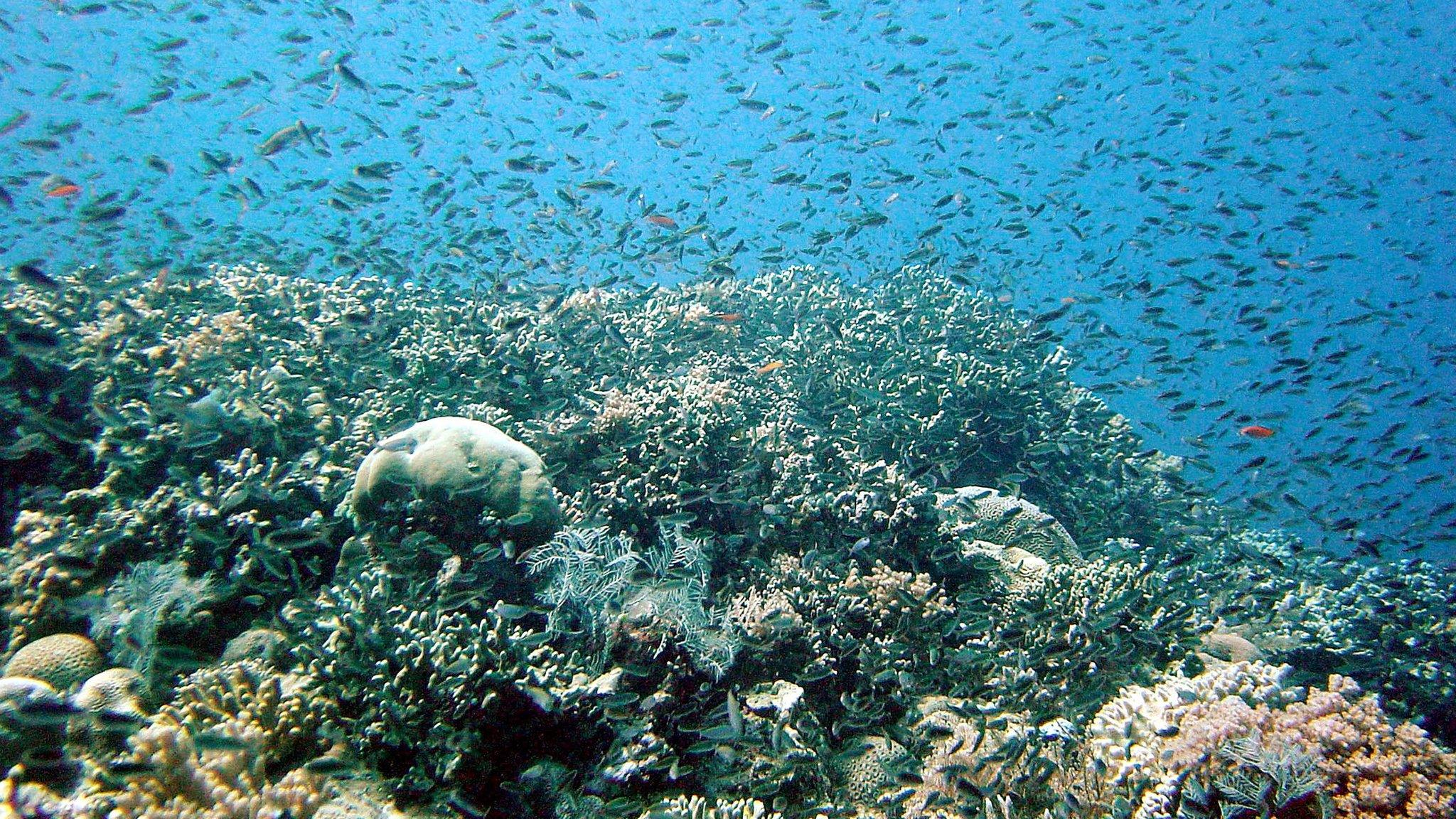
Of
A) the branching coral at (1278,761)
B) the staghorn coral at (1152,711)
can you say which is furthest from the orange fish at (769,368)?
the branching coral at (1278,761)

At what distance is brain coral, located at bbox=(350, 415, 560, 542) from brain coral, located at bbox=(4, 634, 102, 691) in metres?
1.86

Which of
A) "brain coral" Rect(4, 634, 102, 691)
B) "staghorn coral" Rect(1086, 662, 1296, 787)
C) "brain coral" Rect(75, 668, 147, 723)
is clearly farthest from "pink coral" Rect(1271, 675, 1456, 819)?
"brain coral" Rect(4, 634, 102, 691)

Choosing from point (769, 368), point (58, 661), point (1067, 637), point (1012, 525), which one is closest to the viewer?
point (58, 661)

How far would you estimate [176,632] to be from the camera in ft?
14.9

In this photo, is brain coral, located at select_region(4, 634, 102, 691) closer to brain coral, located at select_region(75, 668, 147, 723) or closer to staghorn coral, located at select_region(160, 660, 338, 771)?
brain coral, located at select_region(75, 668, 147, 723)

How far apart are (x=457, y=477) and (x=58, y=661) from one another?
2.78 meters

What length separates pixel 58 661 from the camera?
422cm

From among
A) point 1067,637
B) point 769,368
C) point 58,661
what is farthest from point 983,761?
point 58,661

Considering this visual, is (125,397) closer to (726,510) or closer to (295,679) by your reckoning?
(295,679)

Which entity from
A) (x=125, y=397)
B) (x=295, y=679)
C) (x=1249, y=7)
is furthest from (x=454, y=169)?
(x=1249, y=7)

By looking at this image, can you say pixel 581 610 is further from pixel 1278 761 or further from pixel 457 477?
pixel 1278 761

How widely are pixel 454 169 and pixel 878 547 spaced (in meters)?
11.9

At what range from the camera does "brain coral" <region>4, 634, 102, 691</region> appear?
414 centimetres

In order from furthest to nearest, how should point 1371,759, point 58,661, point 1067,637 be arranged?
1. point 1067,637
2. point 58,661
3. point 1371,759
